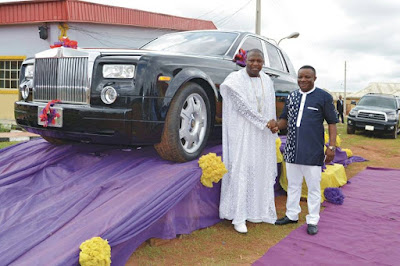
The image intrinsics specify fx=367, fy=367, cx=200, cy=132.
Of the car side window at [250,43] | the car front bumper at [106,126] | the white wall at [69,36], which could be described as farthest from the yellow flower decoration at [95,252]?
the white wall at [69,36]

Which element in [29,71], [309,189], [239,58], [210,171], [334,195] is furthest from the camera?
[334,195]

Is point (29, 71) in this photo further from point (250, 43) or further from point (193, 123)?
point (250, 43)

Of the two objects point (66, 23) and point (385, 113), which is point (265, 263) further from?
point (385, 113)

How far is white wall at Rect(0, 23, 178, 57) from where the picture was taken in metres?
12.3

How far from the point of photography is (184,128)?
11.7 ft

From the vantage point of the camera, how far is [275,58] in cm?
576

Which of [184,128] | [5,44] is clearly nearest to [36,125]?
[184,128]

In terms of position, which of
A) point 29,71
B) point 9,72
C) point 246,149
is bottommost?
point 246,149

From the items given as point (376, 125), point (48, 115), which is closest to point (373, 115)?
point (376, 125)

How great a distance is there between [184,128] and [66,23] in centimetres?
1009

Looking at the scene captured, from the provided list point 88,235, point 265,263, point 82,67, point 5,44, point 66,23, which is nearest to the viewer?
point 88,235

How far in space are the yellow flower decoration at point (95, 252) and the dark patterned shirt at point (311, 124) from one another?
2.01 meters

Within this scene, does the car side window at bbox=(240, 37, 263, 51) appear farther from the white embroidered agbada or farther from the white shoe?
the white shoe

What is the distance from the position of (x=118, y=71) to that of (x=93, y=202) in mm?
1169
